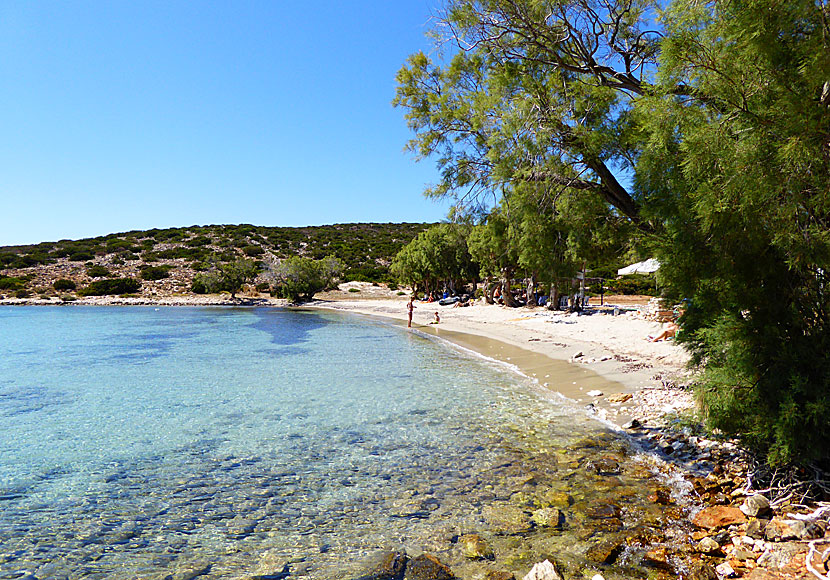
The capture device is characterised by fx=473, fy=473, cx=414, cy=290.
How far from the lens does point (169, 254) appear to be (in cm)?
8000

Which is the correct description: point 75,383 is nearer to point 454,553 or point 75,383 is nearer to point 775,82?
point 454,553

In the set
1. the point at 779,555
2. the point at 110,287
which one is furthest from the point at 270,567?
the point at 110,287

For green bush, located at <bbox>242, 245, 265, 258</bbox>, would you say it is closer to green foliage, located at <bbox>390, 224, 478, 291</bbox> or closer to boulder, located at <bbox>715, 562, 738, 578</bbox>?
green foliage, located at <bbox>390, 224, 478, 291</bbox>

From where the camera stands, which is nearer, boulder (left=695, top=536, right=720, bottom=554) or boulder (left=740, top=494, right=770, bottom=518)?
boulder (left=695, top=536, right=720, bottom=554)

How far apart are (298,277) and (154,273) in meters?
27.7

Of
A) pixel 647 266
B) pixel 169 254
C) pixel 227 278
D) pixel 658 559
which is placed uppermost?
pixel 169 254

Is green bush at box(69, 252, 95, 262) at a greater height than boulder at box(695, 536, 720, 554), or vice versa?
green bush at box(69, 252, 95, 262)

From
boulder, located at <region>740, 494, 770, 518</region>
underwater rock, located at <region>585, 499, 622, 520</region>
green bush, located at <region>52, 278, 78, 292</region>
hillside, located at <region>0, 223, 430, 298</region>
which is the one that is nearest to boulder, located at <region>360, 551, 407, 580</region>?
underwater rock, located at <region>585, 499, 622, 520</region>

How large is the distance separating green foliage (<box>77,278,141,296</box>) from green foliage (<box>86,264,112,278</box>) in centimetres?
298

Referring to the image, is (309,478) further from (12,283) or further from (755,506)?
(12,283)

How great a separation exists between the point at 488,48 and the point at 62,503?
851cm

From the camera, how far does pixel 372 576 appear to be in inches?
175

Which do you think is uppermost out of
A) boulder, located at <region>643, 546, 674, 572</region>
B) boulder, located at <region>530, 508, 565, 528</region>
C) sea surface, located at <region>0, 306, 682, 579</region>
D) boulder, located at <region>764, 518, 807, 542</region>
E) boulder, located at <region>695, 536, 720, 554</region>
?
boulder, located at <region>764, 518, 807, 542</region>

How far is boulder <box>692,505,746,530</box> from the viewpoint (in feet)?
15.7
